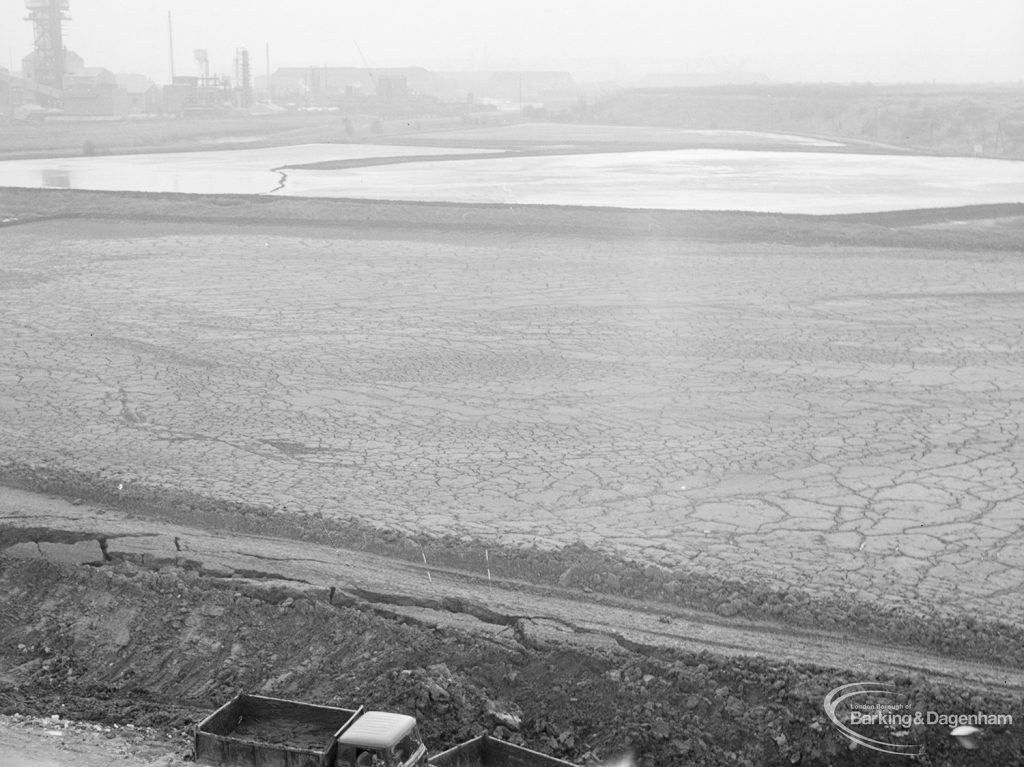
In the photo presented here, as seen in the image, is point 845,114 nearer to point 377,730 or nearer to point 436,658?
point 436,658

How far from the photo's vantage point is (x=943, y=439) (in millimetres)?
8828

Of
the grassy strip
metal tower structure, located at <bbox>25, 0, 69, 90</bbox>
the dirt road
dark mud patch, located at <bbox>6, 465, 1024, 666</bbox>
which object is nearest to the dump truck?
the dirt road

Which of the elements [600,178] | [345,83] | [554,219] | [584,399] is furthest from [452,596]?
[345,83]

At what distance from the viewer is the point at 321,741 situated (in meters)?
5.21

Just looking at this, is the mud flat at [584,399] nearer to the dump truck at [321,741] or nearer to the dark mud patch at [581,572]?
the dark mud patch at [581,572]

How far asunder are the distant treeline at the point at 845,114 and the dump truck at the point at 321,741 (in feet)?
123

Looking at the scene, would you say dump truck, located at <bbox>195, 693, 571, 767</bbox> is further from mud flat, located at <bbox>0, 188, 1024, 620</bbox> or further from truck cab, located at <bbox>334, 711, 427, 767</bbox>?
mud flat, located at <bbox>0, 188, 1024, 620</bbox>

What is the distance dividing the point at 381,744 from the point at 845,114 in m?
63.6

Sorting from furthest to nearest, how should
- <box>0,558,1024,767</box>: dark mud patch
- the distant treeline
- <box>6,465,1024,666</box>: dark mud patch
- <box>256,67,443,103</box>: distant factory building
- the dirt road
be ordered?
<box>256,67,443,103</box>: distant factory building < the distant treeline < <box>6,465,1024,666</box>: dark mud patch < the dirt road < <box>0,558,1024,767</box>: dark mud patch

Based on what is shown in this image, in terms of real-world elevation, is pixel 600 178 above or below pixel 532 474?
above

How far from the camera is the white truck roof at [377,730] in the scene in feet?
15.6

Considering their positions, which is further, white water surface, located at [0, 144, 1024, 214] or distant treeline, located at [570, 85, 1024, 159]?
distant treeline, located at [570, 85, 1024, 159]

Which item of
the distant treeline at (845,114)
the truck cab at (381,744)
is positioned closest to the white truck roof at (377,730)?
the truck cab at (381,744)

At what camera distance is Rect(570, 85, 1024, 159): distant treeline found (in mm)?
49344
